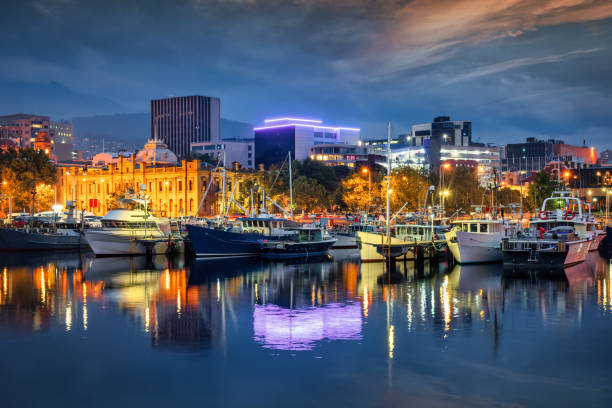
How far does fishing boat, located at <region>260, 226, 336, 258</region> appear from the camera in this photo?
221 ft

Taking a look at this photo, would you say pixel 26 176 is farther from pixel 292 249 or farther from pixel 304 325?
pixel 304 325

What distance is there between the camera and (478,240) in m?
58.2

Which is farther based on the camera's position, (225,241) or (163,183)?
(163,183)

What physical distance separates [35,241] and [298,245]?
32.2 meters

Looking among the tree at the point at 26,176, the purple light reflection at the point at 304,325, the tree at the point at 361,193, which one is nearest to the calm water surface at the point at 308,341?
the purple light reflection at the point at 304,325

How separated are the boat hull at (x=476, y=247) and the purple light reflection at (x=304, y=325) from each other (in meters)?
22.6

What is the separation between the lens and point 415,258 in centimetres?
6319

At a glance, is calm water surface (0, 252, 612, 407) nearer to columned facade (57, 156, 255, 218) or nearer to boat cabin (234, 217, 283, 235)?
boat cabin (234, 217, 283, 235)

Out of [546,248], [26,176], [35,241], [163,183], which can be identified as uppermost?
[26,176]

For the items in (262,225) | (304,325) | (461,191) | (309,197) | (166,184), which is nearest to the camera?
(304,325)

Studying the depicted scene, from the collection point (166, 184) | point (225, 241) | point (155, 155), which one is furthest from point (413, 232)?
point (155, 155)

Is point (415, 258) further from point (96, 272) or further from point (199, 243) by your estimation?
point (96, 272)

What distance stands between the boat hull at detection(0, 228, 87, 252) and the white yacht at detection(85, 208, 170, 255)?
10.9 m

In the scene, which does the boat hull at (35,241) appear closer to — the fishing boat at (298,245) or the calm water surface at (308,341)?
the fishing boat at (298,245)
